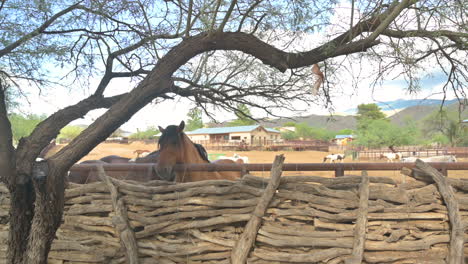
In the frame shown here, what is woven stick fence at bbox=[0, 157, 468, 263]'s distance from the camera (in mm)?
2605

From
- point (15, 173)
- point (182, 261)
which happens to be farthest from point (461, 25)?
point (15, 173)

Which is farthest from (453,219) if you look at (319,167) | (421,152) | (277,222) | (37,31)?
(421,152)

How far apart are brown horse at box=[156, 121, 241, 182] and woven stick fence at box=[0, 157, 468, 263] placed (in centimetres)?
56

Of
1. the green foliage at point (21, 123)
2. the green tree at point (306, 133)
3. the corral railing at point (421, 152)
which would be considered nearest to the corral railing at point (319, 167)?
the green foliage at point (21, 123)

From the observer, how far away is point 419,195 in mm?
2744

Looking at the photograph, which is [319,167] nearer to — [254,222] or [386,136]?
[254,222]

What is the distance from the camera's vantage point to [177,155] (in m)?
4.27

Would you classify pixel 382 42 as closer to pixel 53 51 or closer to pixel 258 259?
pixel 258 259

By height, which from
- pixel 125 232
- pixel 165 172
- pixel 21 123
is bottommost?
pixel 125 232

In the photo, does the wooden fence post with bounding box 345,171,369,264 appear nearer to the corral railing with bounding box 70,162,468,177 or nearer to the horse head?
the corral railing with bounding box 70,162,468,177

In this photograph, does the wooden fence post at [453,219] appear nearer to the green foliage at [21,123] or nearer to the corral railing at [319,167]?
the corral railing at [319,167]

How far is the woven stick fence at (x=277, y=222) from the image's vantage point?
2605 mm

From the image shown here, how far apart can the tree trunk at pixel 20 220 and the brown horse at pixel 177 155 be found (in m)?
1.30

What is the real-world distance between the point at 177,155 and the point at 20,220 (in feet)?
6.03
